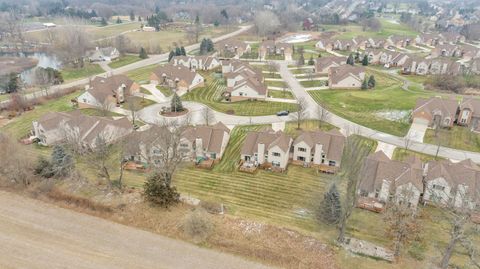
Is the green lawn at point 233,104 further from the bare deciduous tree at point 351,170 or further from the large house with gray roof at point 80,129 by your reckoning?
the large house with gray roof at point 80,129

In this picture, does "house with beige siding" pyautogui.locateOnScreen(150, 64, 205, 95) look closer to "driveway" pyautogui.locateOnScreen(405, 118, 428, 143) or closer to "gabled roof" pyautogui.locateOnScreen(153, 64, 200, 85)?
"gabled roof" pyautogui.locateOnScreen(153, 64, 200, 85)

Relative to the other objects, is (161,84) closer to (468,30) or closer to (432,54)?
(432,54)

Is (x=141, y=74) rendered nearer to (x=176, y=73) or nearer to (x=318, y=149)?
(x=176, y=73)

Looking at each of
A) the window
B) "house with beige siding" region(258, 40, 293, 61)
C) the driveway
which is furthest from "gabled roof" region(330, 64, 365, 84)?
the window

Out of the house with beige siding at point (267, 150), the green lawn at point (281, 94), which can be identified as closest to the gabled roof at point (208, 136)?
the house with beige siding at point (267, 150)

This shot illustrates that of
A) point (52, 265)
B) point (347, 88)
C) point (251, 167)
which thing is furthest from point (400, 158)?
point (52, 265)
